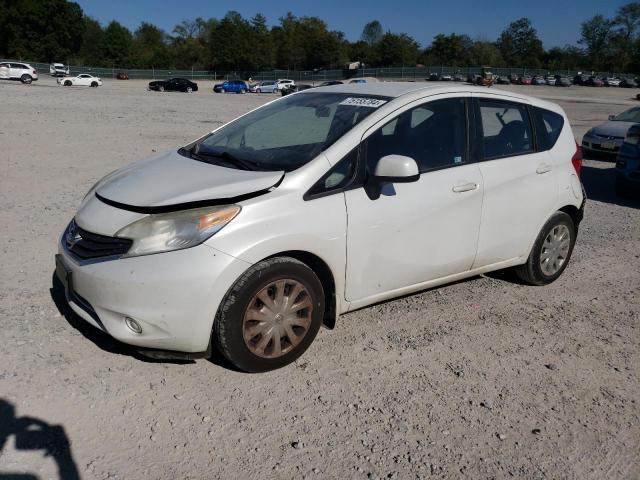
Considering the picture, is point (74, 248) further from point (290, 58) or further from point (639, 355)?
point (290, 58)

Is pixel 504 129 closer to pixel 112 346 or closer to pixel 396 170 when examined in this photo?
pixel 396 170

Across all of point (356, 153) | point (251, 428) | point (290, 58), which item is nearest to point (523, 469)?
point (251, 428)

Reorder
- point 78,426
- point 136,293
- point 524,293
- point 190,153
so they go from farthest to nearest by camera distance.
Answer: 1. point 524,293
2. point 190,153
3. point 136,293
4. point 78,426

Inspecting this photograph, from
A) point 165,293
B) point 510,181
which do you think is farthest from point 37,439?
point 510,181

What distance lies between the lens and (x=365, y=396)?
3506 millimetres

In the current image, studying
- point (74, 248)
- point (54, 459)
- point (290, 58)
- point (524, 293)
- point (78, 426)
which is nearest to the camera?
point (54, 459)

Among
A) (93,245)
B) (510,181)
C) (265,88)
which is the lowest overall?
(265,88)

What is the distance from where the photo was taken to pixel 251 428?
3166mm

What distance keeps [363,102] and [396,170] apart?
80 centimetres

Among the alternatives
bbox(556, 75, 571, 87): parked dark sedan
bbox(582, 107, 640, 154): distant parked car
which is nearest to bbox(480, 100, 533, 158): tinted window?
bbox(582, 107, 640, 154): distant parked car

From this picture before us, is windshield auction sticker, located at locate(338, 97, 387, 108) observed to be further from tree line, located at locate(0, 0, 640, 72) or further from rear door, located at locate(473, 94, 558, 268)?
tree line, located at locate(0, 0, 640, 72)

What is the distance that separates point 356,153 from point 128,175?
157 cm

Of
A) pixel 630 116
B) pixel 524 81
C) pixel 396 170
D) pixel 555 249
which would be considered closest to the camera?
pixel 396 170

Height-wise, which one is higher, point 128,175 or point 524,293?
point 128,175
